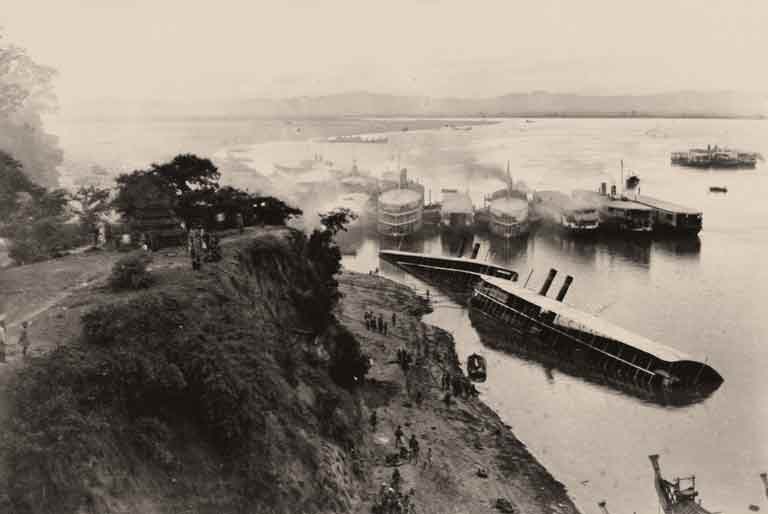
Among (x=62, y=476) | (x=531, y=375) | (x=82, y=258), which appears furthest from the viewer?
(x=531, y=375)

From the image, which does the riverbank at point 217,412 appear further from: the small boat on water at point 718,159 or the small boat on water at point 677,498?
the small boat on water at point 718,159

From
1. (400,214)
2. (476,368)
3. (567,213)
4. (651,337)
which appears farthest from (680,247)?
(476,368)

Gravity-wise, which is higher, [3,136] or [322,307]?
[3,136]

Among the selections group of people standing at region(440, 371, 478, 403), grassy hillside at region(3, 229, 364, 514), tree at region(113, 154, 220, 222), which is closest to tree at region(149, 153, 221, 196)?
tree at region(113, 154, 220, 222)

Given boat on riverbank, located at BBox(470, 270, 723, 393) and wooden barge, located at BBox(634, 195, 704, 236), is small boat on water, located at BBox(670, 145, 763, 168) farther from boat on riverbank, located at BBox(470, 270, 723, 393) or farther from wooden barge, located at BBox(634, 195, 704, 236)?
boat on riverbank, located at BBox(470, 270, 723, 393)

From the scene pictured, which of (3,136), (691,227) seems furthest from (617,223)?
(3,136)

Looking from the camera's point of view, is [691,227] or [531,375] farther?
[691,227]

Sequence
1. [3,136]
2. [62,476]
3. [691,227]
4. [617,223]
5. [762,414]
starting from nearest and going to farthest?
[62,476], [762,414], [3,136], [691,227], [617,223]

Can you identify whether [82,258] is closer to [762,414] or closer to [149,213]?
[149,213]
